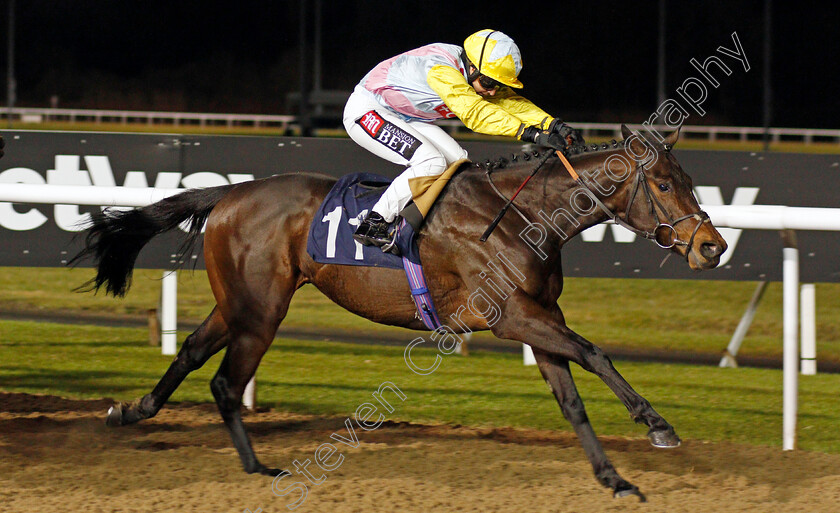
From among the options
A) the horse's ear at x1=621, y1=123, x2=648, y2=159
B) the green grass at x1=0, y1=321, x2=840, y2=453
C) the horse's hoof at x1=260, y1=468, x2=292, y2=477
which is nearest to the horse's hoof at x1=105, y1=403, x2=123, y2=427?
the green grass at x1=0, y1=321, x2=840, y2=453

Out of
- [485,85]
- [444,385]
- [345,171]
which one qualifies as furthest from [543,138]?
[345,171]

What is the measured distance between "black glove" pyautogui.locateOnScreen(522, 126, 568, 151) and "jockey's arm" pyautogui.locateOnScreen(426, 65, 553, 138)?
0.02 m

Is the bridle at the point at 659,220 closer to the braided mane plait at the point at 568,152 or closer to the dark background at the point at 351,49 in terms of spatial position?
the braided mane plait at the point at 568,152

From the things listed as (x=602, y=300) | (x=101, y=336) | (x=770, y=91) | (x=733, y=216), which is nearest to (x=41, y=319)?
(x=101, y=336)

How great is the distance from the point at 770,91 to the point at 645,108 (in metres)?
1.13

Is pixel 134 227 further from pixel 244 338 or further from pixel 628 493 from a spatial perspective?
pixel 628 493

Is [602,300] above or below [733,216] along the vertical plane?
below

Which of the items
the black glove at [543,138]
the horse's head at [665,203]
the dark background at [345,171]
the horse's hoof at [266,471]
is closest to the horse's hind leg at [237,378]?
the horse's hoof at [266,471]

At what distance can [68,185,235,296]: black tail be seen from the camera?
13.7 feet

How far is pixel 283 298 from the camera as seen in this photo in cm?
391

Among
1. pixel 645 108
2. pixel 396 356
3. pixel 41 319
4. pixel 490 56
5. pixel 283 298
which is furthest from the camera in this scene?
pixel 645 108

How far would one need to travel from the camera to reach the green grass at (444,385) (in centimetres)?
468

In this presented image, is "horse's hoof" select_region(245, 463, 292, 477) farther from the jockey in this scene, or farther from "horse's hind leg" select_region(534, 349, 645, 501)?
"horse's hind leg" select_region(534, 349, 645, 501)

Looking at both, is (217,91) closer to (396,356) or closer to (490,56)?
(396,356)
